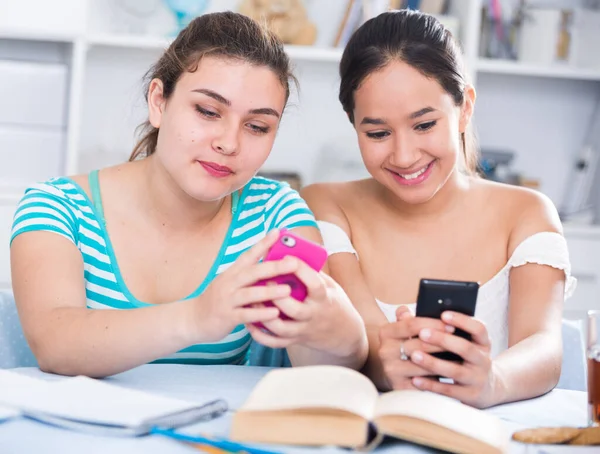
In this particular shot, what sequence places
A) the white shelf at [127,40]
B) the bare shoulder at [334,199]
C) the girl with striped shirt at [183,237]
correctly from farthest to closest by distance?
the white shelf at [127,40]
the bare shoulder at [334,199]
the girl with striped shirt at [183,237]

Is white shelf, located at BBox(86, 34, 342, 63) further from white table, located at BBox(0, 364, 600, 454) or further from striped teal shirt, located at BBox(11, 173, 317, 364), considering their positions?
white table, located at BBox(0, 364, 600, 454)

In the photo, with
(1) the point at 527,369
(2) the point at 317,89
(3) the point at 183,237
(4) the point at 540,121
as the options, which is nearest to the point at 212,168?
(3) the point at 183,237

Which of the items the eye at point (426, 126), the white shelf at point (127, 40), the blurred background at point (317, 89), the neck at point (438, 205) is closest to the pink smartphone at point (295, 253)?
the eye at point (426, 126)

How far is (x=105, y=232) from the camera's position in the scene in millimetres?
1424

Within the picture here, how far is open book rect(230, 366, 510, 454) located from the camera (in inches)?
33.3

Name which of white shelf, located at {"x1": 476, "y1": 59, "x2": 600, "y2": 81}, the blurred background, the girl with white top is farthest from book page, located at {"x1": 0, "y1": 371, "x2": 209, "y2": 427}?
white shelf, located at {"x1": 476, "y1": 59, "x2": 600, "y2": 81}

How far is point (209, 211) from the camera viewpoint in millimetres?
1511

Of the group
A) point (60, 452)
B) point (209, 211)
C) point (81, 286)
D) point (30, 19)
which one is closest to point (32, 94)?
point (30, 19)

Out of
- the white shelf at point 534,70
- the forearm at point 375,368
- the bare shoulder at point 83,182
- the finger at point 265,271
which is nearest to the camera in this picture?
the finger at point 265,271

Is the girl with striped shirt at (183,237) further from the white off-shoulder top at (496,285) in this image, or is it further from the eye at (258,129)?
the white off-shoulder top at (496,285)

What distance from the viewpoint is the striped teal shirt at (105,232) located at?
4.36ft

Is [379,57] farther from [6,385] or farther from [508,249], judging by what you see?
[6,385]

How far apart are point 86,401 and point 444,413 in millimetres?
380

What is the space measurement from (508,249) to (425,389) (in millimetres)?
604
